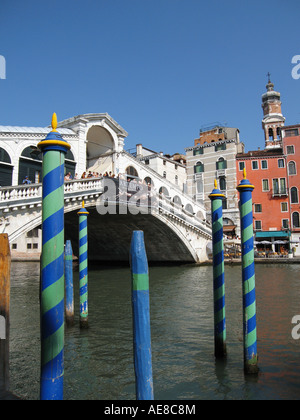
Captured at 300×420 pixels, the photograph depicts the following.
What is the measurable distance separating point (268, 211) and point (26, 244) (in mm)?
20186

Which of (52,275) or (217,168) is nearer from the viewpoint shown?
(52,275)

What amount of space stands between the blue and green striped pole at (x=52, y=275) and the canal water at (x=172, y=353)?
170cm

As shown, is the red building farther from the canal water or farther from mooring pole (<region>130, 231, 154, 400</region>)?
mooring pole (<region>130, 231, 154, 400</region>)

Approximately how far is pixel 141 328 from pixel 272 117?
34.0 metres

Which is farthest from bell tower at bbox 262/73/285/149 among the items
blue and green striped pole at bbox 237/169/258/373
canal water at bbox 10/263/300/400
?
blue and green striped pole at bbox 237/169/258/373

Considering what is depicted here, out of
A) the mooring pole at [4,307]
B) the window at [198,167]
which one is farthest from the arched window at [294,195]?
the mooring pole at [4,307]

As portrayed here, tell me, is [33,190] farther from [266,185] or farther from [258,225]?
[266,185]

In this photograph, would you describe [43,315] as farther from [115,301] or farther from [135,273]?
[115,301]

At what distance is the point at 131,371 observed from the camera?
418 cm

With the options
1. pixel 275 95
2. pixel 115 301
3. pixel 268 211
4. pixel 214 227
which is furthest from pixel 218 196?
pixel 275 95

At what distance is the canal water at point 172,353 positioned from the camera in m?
3.66

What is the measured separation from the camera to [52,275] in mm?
2133

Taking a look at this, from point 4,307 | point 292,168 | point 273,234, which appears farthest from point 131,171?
point 4,307

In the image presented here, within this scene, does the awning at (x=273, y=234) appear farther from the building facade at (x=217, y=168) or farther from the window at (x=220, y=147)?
the window at (x=220, y=147)
